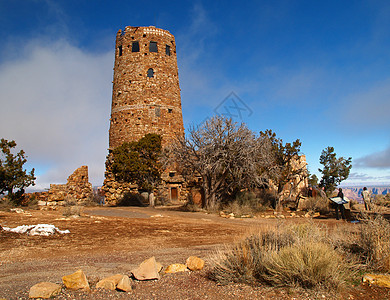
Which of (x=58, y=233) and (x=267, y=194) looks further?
(x=267, y=194)

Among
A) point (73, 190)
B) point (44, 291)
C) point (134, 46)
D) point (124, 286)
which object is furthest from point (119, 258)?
point (134, 46)

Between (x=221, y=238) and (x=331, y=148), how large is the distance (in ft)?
81.5

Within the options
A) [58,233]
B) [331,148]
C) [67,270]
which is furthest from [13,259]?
[331,148]

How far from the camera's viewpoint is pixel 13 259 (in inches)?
252

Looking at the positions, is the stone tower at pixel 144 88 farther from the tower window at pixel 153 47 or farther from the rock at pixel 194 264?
the rock at pixel 194 264

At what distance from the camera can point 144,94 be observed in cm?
2745

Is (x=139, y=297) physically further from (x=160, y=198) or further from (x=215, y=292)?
(x=160, y=198)

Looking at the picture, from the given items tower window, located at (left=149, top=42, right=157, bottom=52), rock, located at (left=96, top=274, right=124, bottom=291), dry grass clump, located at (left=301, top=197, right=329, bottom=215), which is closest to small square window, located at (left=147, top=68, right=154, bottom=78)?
tower window, located at (left=149, top=42, right=157, bottom=52)

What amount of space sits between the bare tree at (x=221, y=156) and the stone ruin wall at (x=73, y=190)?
9.23 metres

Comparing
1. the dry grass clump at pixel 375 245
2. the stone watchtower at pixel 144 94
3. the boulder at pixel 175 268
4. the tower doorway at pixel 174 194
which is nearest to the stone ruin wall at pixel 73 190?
the stone watchtower at pixel 144 94

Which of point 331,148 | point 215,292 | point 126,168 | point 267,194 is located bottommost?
point 215,292

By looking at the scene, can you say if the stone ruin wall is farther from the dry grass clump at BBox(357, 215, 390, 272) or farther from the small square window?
the dry grass clump at BBox(357, 215, 390, 272)

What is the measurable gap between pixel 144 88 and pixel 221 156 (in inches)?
479

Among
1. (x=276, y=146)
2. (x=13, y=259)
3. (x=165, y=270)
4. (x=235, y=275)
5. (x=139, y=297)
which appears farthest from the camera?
(x=276, y=146)
